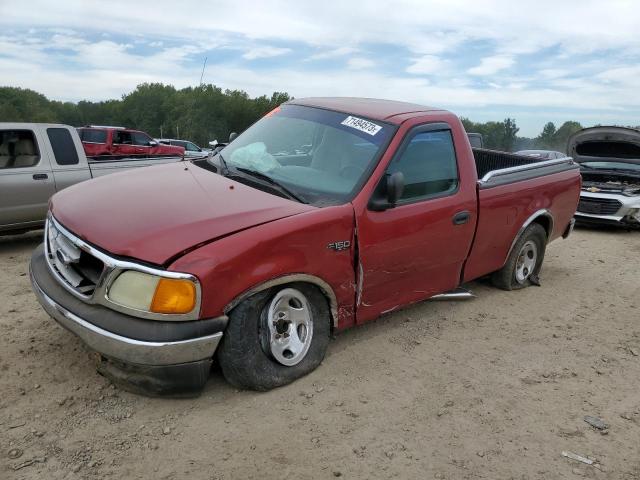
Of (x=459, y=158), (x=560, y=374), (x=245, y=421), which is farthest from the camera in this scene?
(x=459, y=158)

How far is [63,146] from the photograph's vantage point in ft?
22.8

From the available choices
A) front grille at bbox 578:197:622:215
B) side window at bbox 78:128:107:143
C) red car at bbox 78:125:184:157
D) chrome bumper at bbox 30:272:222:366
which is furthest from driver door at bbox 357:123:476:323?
side window at bbox 78:128:107:143

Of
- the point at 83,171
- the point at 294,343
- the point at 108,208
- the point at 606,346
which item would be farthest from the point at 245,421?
the point at 83,171

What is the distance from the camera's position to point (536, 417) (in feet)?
10.5

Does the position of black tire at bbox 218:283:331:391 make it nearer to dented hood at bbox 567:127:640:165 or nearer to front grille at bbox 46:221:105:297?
front grille at bbox 46:221:105:297

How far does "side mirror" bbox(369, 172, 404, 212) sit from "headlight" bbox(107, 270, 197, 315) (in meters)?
1.40

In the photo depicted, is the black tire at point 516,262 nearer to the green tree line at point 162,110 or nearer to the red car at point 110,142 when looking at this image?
the red car at point 110,142

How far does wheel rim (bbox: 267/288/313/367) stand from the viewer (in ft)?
10.4

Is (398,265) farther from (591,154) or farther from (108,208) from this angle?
(591,154)

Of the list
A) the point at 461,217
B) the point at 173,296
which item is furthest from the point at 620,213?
the point at 173,296

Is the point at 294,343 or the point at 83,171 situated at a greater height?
the point at 83,171

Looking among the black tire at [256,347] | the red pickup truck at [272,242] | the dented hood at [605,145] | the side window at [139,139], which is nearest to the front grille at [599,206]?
the dented hood at [605,145]

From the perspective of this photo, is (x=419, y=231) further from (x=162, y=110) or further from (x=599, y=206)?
(x=162, y=110)

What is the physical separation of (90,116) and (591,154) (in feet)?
347
